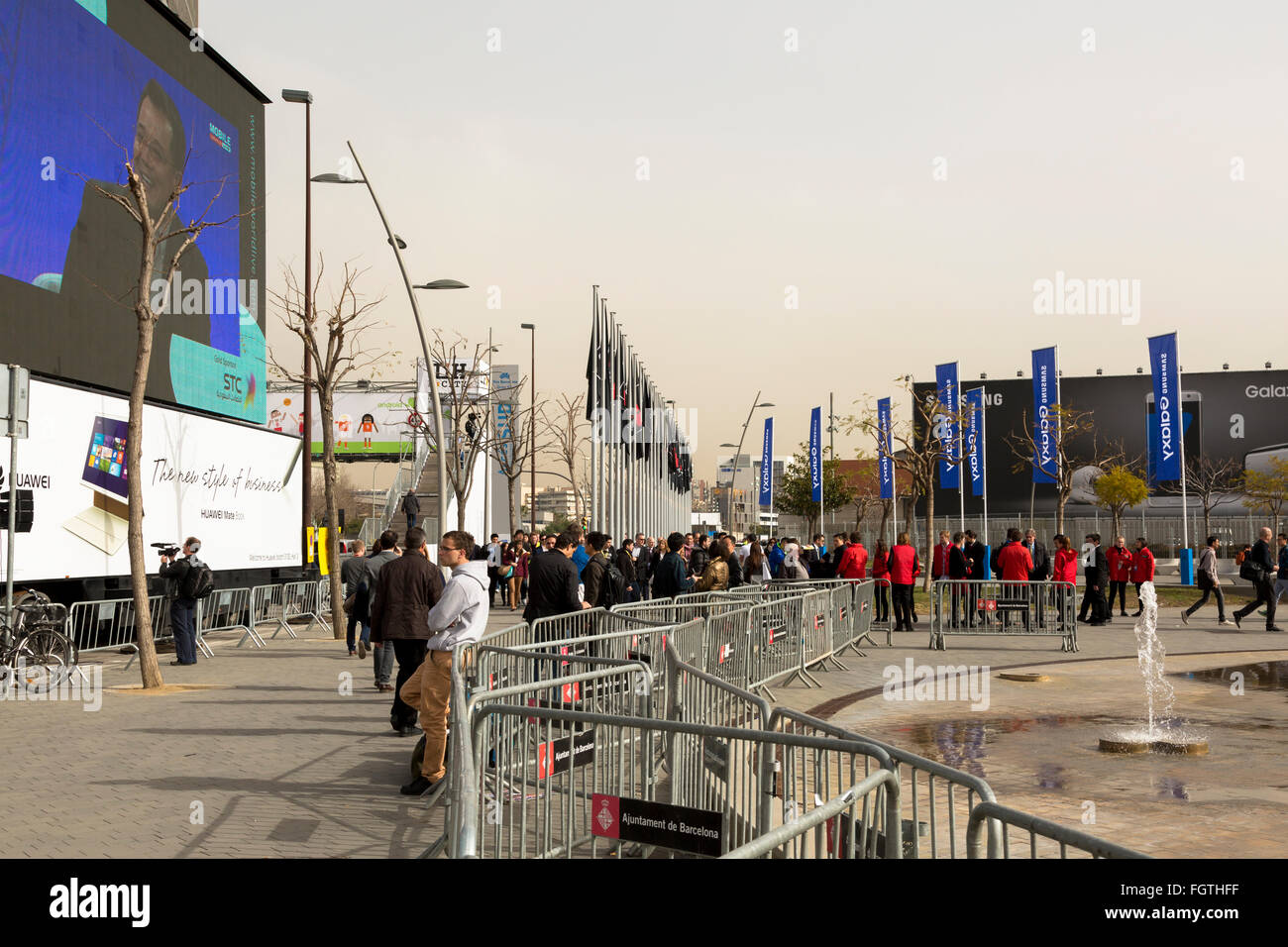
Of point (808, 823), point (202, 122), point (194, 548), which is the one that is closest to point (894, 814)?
point (808, 823)

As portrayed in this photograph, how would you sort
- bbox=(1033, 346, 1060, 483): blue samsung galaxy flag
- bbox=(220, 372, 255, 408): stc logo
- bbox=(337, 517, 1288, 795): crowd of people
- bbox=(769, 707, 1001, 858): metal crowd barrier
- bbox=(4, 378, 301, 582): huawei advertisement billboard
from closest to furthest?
bbox=(769, 707, 1001, 858): metal crowd barrier, bbox=(337, 517, 1288, 795): crowd of people, bbox=(4, 378, 301, 582): huawei advertisement billboard, bbox=(220, 372, 255, 408): stc logo, bbox=(1033, 346, 1060, 483): blue samsung galaxy flag

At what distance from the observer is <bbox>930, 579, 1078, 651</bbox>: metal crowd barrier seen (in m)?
18.9

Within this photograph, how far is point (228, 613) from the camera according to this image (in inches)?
813

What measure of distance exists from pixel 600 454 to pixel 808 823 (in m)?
29.2

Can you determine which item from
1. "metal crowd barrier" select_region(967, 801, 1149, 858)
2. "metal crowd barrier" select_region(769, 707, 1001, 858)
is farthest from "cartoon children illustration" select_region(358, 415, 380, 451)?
"metal crowd barrier" select_region(967, 801, 1149, 858)

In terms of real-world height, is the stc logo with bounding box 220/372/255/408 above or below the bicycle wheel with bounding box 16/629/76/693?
above

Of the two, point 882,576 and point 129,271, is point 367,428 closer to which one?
point 129,271

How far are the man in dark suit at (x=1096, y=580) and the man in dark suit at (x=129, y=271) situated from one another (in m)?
17.6

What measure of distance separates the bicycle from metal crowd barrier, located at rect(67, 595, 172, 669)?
0.90 metres

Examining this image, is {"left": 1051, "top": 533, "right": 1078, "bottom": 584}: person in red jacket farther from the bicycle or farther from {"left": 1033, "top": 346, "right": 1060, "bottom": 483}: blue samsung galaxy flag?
{"left": 1033, "top": 346, "right": 1060, "bottom": 483}: blue samsung galaxy flag

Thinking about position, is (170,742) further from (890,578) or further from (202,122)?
(202,122)

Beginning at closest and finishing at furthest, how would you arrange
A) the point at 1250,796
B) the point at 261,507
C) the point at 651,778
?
the point at 651,778 → the point at 1250,796 → the point at 261,507

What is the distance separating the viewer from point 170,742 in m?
10.6
